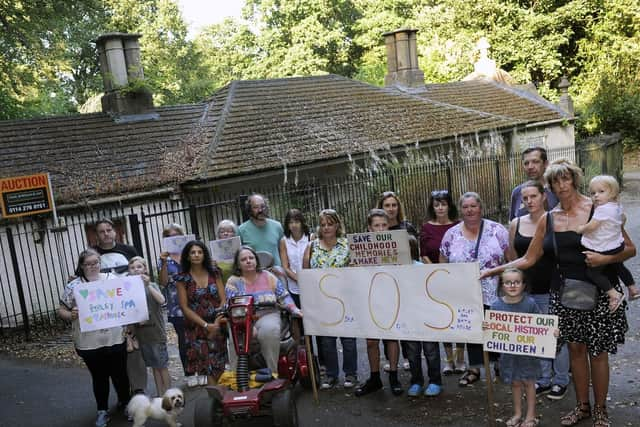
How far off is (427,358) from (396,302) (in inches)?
31.8

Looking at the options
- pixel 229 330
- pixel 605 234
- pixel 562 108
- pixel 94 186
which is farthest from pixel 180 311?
pixel 562 108

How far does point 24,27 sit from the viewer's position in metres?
15.7

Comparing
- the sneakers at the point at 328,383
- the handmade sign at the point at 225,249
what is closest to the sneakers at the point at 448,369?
the sneakers at the point at 328,383

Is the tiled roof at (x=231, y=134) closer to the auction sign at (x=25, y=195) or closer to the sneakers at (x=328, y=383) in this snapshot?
the auction sign at (x=25, y=195)

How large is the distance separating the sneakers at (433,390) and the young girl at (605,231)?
1933 millimetres

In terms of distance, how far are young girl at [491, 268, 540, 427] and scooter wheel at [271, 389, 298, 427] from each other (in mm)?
1871

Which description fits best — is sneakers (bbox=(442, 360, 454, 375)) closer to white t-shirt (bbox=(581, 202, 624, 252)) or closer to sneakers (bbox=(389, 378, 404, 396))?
sneakers (bbox=(389, 378, 404, 396))

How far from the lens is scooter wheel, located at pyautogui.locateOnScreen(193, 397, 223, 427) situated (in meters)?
4.94

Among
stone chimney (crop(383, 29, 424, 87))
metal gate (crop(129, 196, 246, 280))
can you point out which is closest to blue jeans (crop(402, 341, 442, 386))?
metal gate (crop(129, 196, 246, 280))

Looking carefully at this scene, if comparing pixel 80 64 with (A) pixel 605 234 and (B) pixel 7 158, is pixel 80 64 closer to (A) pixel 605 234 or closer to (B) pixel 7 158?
(B) pixel 7 158

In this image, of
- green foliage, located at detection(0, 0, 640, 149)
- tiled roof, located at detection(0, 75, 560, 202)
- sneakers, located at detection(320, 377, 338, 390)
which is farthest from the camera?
green foliage, located at detection(0, 0, 640, 149)

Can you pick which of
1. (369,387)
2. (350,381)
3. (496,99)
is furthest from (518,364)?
(496,99)

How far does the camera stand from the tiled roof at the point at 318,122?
47.8ft

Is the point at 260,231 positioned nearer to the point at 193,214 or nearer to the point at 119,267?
the point at 119,267
